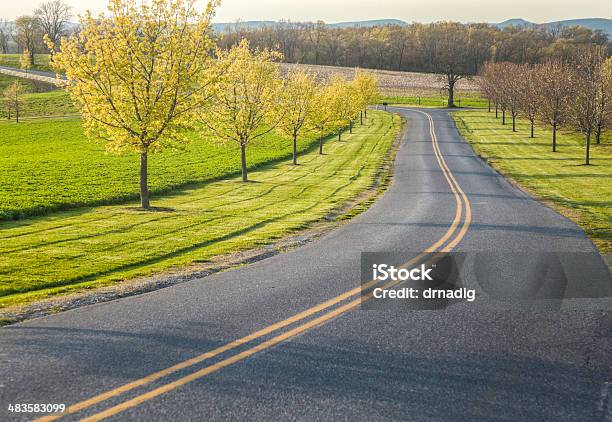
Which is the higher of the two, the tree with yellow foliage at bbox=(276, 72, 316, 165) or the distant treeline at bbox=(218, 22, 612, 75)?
the distant treeline at bbox=(218, 22, 612, 75)

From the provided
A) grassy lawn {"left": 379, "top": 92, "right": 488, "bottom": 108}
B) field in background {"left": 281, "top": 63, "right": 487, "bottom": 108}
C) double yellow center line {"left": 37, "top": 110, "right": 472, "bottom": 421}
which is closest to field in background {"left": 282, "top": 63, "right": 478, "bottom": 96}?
field in background {"left": 281, "top": 63, "right": 487, "bottom": 108}

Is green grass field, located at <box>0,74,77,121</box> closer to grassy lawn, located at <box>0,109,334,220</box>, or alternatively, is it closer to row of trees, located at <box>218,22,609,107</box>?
grassy lawn, located at <box>0,109,334,220</box>

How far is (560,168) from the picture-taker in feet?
120

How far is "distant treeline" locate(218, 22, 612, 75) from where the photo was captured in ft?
472

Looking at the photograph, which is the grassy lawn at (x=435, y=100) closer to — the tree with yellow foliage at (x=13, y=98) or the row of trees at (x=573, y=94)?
the row of trees at (x=573, y=94)

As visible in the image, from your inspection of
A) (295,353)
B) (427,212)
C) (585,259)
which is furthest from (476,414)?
(427,212)

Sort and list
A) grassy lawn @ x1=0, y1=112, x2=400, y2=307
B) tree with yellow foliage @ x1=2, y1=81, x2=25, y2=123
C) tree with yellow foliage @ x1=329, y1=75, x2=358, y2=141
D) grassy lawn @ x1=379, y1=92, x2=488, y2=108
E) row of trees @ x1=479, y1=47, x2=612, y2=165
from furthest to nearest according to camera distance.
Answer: grassy lawn @ x1=379, y1=92, x2=488, y2=108
tree with yellow foliage @ x1=2, y1=81, x2=25, y2=123
tree with yellow foliage @ x1=329, y1=75, x2=358, y2=141
row of trees @ x1=479, y1=47, x2=612, y2=165
grassy lawn @ x1=0, y1=112, x2=400, y2=307

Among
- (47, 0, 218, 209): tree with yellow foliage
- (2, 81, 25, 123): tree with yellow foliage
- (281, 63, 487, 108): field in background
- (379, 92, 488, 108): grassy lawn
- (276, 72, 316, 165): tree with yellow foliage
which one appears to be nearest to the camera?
(47, 0, 218, 209): tree with yellow foliage

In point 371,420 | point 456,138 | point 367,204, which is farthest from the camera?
point 456,138

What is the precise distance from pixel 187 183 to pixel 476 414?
2691 centimetres

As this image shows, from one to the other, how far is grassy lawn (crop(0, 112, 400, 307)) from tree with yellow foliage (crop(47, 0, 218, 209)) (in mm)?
3177

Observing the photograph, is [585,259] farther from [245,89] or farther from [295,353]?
[245,89]

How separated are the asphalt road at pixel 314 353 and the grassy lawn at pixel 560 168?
6837 mm

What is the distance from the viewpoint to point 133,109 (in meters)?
20.5
